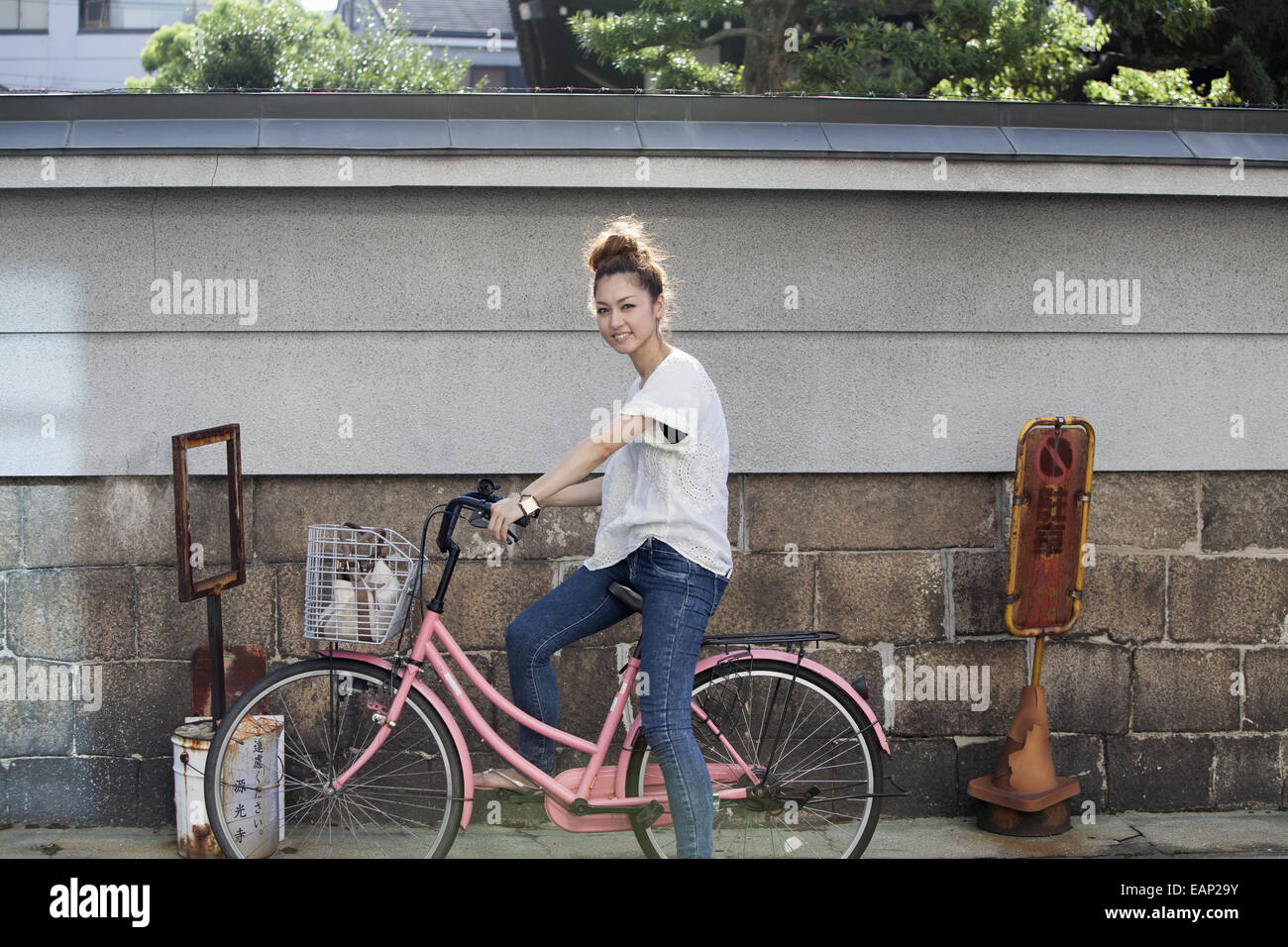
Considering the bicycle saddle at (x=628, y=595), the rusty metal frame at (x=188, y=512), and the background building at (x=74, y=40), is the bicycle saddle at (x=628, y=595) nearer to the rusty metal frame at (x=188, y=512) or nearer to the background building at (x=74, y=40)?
the rusty metal frame at (x=188, y=512)

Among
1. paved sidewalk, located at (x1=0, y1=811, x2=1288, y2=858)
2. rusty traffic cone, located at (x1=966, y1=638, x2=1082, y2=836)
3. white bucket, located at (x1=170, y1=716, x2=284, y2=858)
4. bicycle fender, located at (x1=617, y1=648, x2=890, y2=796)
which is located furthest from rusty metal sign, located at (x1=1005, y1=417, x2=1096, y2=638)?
white bucket, located at (x1=170, y1=716, x2=284, y2=858)

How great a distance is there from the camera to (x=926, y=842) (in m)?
4.59

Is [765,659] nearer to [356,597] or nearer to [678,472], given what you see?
[678,472]

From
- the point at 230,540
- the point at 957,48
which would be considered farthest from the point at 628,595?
the point at 957,48

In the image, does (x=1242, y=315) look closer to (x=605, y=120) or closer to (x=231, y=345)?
(x=605, y=120)

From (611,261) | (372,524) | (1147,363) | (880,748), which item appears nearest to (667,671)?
(880,748)

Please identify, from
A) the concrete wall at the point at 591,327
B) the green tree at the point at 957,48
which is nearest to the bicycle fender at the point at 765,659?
the concrete wall at the point at 591,327

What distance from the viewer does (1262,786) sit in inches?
195

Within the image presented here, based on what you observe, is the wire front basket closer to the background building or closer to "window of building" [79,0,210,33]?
the background building

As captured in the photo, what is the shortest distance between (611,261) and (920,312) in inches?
73.7

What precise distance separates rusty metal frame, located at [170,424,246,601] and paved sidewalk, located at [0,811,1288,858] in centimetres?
106

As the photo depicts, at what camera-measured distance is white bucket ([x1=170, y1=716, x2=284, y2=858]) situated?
3951 mm

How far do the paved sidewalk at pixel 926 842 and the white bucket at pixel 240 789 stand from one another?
0.22 metres

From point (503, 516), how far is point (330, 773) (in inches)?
46.4
